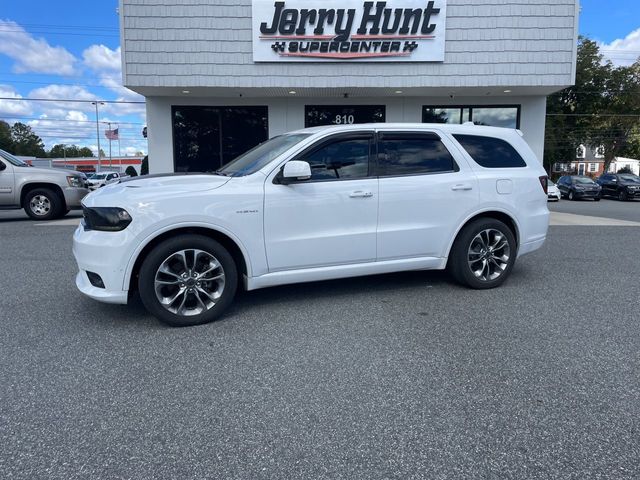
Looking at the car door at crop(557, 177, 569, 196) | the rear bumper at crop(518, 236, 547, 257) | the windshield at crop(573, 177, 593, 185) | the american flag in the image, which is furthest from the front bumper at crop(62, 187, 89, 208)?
the american flag

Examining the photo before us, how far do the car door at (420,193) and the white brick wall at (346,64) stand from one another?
25.8ft

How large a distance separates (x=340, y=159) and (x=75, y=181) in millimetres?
10525

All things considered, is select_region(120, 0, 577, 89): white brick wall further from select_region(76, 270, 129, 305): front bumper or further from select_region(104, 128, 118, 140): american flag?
select_region(104, 128, 118, 140): american flag

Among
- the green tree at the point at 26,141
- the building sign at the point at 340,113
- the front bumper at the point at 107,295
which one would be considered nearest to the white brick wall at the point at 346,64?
the building sign at the point at 340,113

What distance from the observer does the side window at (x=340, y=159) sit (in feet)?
15.9

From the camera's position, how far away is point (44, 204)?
1277cm

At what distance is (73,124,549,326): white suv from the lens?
13.9ft

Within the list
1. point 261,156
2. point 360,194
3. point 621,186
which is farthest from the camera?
point 621,186

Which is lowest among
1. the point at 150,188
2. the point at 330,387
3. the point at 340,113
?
the point at 330,387

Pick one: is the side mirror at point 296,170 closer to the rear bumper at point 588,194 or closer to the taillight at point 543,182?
the taillight at point 543,182

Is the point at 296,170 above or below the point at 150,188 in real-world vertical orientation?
above

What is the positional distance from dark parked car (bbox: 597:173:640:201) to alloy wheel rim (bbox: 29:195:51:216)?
3042cm

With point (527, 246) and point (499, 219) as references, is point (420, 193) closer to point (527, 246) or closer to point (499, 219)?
point (499, 219)

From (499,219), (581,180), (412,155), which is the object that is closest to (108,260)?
(412,155)
